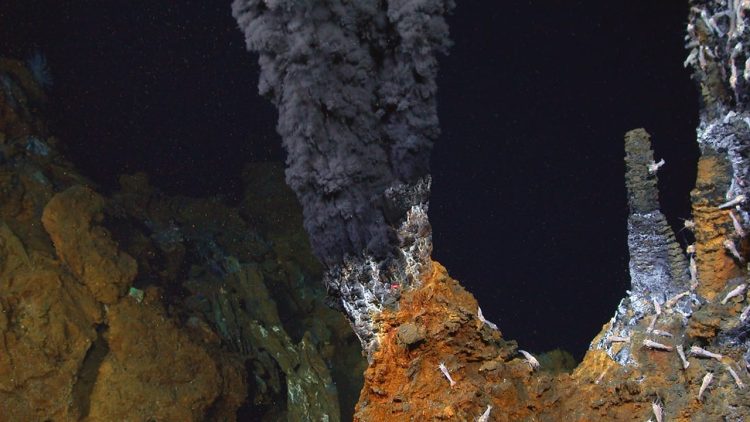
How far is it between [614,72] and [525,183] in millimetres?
2642

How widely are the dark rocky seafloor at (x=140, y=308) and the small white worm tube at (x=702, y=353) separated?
4.33 metres

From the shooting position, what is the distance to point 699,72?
256 cm

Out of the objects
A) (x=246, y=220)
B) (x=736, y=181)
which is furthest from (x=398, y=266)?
(x=246, y=220)

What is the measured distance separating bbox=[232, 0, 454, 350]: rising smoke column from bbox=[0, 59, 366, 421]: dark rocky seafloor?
3.88m

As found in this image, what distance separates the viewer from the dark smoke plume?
239 cm

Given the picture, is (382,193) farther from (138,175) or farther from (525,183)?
(525,183)

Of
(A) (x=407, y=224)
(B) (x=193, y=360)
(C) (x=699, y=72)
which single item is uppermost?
(C) (x=699, y=72)

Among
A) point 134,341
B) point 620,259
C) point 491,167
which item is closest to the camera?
point 134,341

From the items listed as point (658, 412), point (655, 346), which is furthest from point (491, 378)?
point (655, 346)

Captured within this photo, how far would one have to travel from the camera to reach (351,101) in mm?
2486

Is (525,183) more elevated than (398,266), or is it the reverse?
(525,183)

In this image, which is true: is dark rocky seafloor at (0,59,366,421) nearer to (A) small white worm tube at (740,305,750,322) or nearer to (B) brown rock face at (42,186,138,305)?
(B) brown rock face at (42,186,138,305)

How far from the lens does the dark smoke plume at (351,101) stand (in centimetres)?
239

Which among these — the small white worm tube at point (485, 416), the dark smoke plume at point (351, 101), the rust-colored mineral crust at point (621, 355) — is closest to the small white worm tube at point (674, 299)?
the rust-colored mineral crust at point (621, 355)
